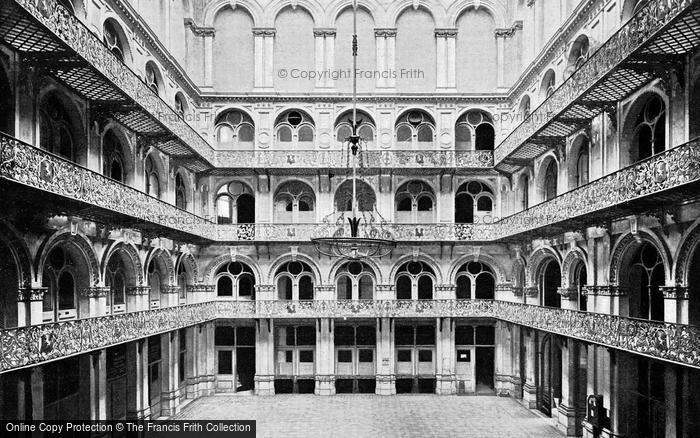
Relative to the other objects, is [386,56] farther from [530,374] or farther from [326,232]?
[530,374]

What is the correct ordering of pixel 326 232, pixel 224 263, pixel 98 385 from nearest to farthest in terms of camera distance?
pixel 98 385, pixel 326 232, pixel 224 263

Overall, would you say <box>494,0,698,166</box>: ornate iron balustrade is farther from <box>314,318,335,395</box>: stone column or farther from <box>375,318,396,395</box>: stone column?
<box>314,318,335,395</box>: stone column

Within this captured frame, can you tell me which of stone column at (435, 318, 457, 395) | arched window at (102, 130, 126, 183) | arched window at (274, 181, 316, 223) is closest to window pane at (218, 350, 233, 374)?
arched window at (274, 181, 316, 223)

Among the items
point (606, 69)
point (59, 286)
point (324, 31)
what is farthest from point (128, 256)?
point (606, 69)

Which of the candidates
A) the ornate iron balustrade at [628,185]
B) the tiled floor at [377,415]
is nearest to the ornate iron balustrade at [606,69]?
the ornate iron balustrade at [628,185]

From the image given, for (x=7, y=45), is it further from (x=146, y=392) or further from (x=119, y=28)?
(x=146, y=392)

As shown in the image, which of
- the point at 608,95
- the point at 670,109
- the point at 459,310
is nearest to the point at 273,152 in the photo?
the point at 459,310

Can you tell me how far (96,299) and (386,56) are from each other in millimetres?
16230

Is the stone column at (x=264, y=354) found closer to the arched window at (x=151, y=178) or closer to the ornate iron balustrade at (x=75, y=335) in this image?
the ornate iron balustrade at (x=75, y=335)

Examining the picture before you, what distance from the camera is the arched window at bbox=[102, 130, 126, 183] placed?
17.3 meters

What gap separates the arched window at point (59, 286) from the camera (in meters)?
14.5

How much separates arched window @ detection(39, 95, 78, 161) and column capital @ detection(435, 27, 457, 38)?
1648 cm

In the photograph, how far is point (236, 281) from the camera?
2625 cm

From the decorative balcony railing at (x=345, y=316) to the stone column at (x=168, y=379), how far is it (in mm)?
1163
